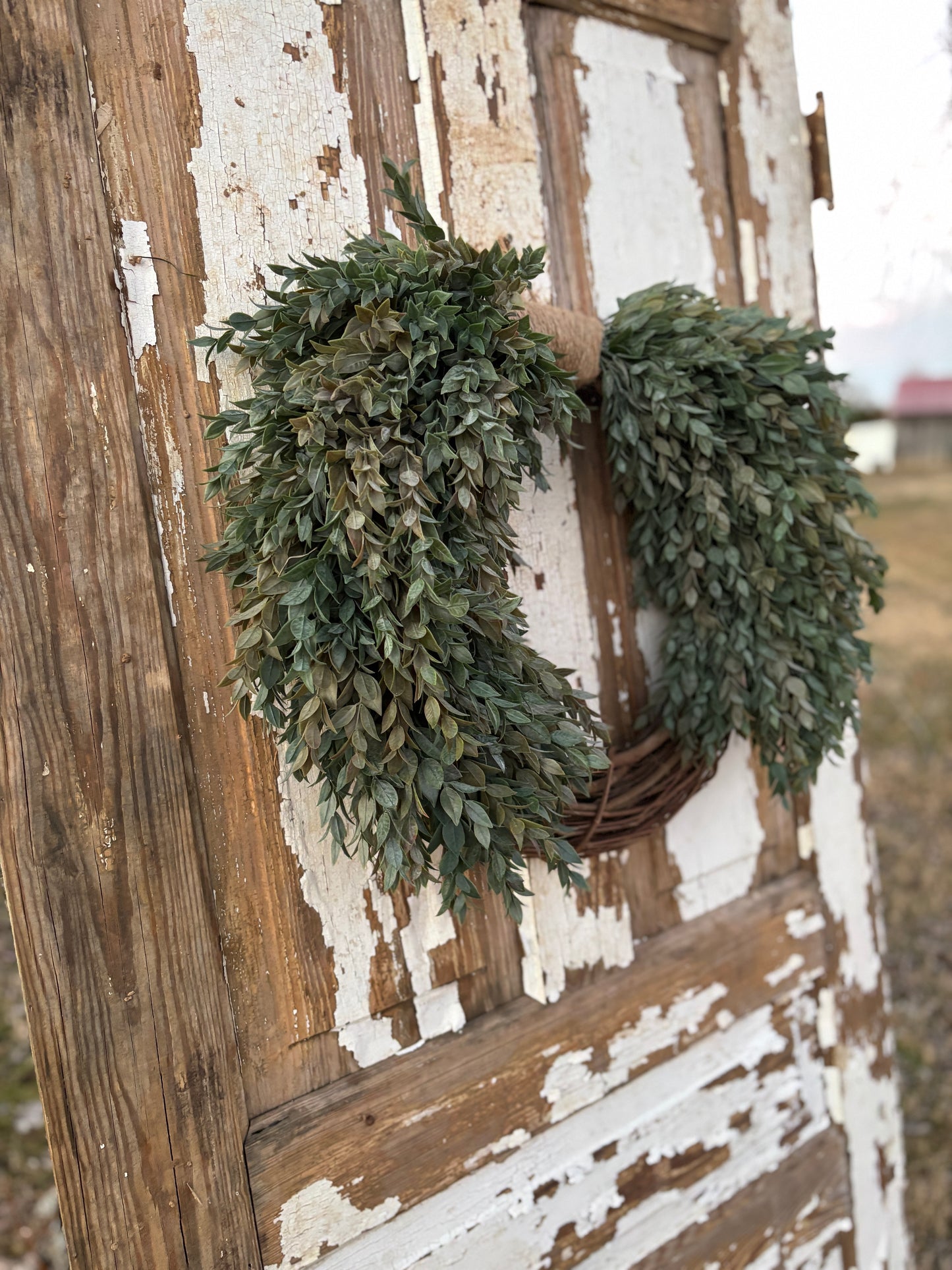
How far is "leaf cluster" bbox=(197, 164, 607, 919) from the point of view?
3.29ft

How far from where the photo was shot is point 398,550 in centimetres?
101

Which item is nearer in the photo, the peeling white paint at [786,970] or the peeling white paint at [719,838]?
the peeling white paint at [719,838]

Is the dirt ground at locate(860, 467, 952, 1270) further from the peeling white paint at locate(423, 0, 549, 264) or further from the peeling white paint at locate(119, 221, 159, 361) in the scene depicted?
the peeling white paint at locate(119, 221, 159, 361)

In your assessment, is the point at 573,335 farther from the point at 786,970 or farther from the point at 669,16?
the point at 786,970

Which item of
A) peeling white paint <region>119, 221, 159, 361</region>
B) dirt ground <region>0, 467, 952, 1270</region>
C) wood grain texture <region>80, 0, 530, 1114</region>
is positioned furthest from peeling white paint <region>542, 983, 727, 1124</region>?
dirt ground <region>0, 467, 952, 1270</region>

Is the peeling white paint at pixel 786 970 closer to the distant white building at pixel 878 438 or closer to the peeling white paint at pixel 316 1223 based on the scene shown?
the peeling white paint at pixel 316 1223

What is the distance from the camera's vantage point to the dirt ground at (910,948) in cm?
255

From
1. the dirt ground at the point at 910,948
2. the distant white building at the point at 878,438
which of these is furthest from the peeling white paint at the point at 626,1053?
the distant white building at the point at 878,438

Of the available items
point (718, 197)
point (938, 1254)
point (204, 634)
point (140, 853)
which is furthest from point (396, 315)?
point (938, 1254)

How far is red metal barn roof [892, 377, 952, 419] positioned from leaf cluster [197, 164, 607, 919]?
16.6 metres

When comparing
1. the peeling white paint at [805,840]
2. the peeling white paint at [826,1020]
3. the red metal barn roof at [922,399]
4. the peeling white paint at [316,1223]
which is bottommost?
the peeling white paint at [826,1020]

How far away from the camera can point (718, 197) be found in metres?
1.77

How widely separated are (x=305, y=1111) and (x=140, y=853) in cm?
46

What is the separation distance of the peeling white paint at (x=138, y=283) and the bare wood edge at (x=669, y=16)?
881 millimetres
